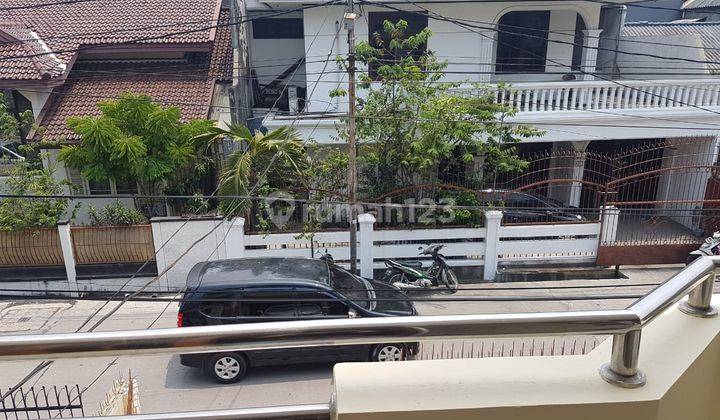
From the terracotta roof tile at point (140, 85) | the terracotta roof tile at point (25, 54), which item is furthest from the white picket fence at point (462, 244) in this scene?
the terracotta roof tile at point (25, 54)

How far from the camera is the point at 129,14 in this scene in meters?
11.7

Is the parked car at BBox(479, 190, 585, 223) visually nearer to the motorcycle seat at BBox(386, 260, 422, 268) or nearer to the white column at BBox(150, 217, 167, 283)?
the motorcycle seat at BBox(386, 260, 422, 268)

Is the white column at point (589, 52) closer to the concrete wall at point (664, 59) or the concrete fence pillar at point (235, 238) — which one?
the concrete wall at point (664, 59)

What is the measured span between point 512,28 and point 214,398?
950 centimetres

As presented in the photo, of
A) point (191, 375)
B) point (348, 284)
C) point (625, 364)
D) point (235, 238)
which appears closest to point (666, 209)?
point (348, 284)

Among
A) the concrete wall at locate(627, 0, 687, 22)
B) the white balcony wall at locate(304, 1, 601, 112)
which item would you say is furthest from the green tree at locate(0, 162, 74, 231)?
the concrete wall at locate(627, 0, 687, 22)

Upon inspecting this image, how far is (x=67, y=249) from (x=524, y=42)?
32.0 ft

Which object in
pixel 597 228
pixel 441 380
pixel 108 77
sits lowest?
pixel 597 228

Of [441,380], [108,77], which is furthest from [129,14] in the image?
[441,380]

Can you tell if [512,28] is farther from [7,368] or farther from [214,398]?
[7,368]

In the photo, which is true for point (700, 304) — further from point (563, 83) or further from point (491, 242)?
point (563, 83)

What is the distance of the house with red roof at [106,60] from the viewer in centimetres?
965

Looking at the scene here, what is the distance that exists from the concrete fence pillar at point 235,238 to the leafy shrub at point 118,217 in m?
1.59

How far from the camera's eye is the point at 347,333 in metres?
1.01
